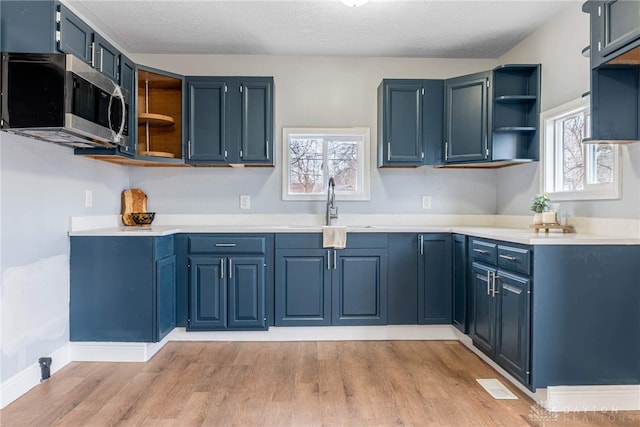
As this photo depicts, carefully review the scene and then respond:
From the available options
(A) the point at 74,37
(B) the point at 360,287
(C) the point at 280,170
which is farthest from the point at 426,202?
(A) the point at 74,37

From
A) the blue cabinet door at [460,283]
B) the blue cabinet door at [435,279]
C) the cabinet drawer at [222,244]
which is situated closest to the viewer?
the blue cabinet door at [460,283]

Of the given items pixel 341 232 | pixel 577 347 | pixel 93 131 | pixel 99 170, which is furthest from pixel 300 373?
pixel 99 170

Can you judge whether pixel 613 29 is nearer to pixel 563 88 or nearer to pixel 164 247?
pixel 563 88

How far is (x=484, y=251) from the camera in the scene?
2.71 metres

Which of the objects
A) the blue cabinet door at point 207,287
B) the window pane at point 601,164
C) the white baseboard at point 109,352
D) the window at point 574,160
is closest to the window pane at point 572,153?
the window at point 574,160

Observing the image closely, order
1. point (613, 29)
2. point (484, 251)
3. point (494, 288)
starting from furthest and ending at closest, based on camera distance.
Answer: point (484, 251)
point (494, 288)
point (613, 29)

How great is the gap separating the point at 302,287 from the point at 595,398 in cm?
199

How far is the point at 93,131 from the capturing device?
2293 millimetres

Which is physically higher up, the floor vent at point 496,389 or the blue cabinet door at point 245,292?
the blue cabinet door at point 245,292

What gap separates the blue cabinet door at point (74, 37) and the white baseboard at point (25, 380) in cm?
186

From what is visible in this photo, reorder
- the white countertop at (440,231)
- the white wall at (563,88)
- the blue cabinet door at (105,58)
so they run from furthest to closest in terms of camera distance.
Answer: the blue cabinet door at (105,58) < the white wall at (563,88) < the white countertop at (440,231)

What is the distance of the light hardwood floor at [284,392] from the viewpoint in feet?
6.72

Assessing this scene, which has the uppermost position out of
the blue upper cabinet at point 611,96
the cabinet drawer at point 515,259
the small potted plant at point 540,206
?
the blue upper cabinet at point 611,96

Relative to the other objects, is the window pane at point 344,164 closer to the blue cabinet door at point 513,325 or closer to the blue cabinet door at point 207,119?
the blue cabinet door at point 207,119
